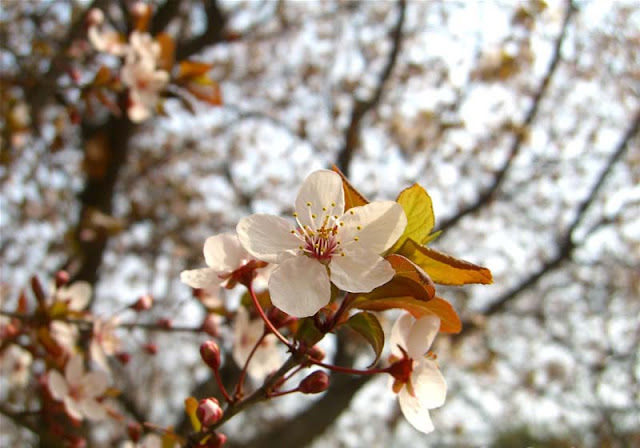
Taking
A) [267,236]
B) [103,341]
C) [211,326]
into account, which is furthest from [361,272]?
[103,341]

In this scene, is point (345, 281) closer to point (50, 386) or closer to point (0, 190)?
point (50, 386)

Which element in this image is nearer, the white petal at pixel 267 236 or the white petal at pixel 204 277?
the white petal at pixel 267 236

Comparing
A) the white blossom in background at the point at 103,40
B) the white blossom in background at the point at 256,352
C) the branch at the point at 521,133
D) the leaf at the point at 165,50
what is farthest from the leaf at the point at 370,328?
the branch at the point at 521,133

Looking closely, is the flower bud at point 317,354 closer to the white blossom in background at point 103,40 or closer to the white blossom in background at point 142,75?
the white blossom in background at point 142,75

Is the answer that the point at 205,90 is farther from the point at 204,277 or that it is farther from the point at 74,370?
the point at 204,277

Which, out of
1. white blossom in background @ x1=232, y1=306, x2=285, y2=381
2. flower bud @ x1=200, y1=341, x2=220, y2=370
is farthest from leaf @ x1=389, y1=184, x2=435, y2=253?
white blossom in background @ x1=232, y1=306, x2=285, y2=381

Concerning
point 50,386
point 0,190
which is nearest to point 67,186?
point 0,190
